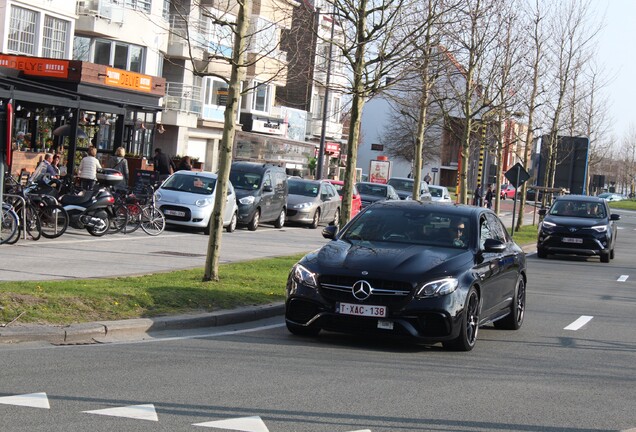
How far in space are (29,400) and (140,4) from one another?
41997 mm

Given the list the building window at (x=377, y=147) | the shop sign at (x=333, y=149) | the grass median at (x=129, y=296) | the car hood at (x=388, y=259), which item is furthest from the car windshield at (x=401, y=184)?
the building window at (x=377, y=147)

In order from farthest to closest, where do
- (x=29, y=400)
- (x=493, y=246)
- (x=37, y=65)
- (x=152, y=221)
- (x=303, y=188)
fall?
1. (x=303, y=188)
2. (x=37, y=65)
3. (x=152, y=221)
4. (x=493, y=246)
5. (x=29, y=400)

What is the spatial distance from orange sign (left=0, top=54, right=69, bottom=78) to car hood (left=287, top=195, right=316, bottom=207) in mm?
8718

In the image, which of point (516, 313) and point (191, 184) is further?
point (191, 184)

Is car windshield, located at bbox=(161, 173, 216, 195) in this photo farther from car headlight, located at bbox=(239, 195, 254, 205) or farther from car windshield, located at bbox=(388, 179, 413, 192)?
car windshield, located at bbox=(388, 179, 413, 192)

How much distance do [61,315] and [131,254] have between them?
368 inches

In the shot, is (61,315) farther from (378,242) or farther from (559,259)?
(559,259)

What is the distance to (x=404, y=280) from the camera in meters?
11.3

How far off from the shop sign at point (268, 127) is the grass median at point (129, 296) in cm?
4723

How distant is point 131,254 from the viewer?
20.7 meters

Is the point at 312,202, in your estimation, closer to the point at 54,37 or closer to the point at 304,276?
the point at 54,37

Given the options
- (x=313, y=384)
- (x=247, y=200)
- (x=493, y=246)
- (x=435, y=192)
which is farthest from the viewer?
(x=435, y=192)

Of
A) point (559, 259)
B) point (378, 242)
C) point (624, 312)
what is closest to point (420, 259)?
point (378, 242)

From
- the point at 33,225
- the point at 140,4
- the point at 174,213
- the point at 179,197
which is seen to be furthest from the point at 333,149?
the point at 33,225
